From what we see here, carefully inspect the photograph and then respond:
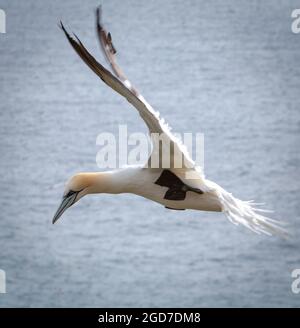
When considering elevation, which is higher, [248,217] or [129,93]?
[129,93]

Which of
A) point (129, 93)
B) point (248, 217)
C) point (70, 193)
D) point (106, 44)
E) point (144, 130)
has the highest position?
point (106, 44)

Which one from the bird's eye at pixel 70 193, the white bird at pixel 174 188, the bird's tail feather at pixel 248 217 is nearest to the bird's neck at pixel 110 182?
the white bird at pixel 174 188

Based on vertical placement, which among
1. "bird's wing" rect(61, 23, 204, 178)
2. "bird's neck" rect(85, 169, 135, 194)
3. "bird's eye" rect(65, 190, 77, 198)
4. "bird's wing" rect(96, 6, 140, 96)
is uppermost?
"bird's wing" rect(96, 6, 140, 96)

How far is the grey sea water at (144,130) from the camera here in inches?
372

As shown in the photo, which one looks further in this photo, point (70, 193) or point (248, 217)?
point (70, 193)

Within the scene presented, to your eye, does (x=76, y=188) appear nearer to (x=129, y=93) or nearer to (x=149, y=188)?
(x=149, y=188)

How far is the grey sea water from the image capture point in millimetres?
9453

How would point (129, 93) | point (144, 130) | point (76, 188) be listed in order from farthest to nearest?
point (144, 130) < point (76, 188) < point (129, 93)

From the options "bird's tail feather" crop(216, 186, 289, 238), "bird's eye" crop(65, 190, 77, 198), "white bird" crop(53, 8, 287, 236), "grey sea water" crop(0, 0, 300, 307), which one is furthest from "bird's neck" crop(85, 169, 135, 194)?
"grey sea water" crop(0, 0, 300, 307)

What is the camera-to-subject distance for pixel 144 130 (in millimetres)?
13281

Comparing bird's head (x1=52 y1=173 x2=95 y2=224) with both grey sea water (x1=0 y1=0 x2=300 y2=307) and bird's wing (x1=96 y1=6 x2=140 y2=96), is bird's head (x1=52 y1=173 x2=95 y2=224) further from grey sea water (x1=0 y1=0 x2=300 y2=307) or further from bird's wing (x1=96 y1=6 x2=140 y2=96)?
grey sea water (x1=0 y1=0 x2=300 y2=307)

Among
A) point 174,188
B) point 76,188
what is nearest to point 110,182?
point 76,188

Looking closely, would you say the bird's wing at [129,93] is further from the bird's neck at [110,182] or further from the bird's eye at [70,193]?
the bird's eye at [70,193]

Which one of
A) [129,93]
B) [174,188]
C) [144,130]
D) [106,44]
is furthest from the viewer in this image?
[144,130]
